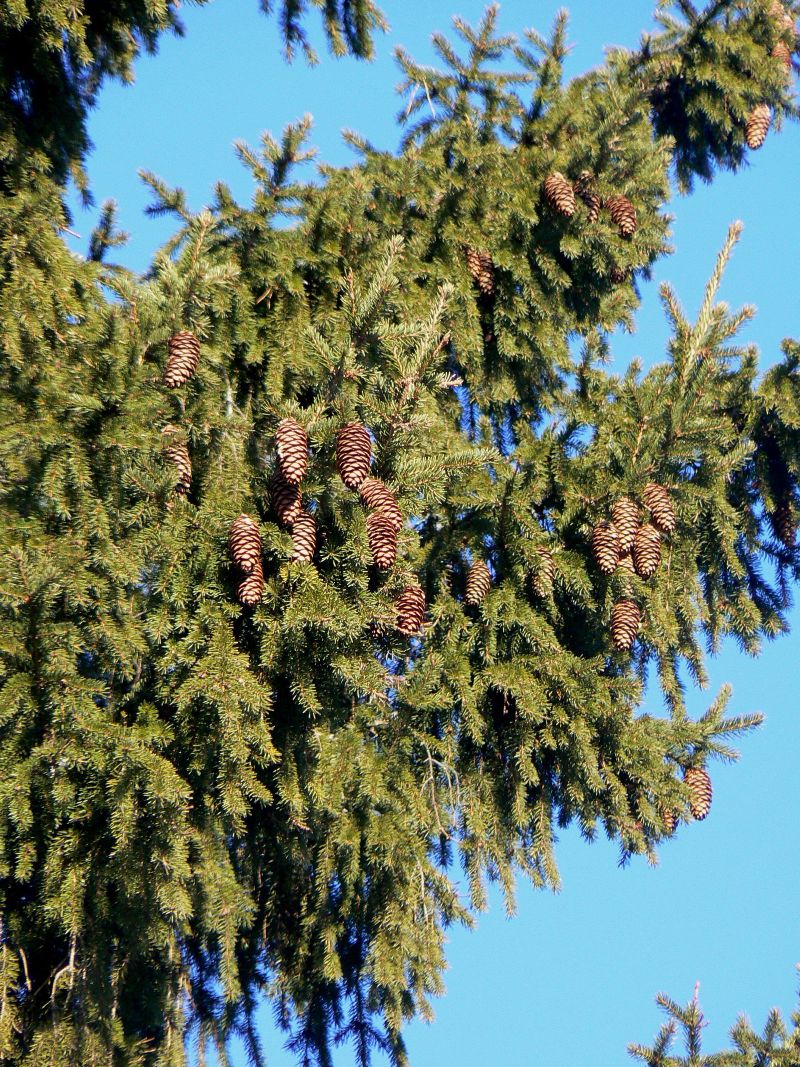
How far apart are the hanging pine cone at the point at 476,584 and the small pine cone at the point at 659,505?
63 cm

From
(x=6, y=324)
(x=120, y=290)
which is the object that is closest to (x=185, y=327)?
(x=120, y=290)

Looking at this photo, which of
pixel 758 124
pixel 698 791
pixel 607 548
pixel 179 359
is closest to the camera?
pixel 179 359

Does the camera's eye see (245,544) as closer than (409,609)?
Yes

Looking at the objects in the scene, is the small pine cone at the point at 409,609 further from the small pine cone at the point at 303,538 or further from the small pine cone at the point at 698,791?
the small pine cone at the point at 698,791

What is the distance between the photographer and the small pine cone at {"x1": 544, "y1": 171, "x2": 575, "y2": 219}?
5.95 meters

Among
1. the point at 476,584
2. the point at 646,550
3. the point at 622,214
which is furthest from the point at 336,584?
the point at 622,214

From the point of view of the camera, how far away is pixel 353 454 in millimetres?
3945

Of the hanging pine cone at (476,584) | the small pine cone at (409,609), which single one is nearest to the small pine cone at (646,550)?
the hanging pine cone at (476,584)

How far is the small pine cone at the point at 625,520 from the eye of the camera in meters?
4.69

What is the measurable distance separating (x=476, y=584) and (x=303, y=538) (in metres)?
1.01

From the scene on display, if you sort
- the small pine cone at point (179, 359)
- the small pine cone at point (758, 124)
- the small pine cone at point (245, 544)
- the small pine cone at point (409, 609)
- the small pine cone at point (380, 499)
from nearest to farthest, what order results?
the small pine cone at point (245, 544) → the small pine cone at point (380, 499) → the small pine cone at point (179, 359) → the small pine cone at point (409, 609) → the small pine cone at point (758, 124)

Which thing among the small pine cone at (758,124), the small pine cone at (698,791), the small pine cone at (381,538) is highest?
the small pine cone at (758,124)

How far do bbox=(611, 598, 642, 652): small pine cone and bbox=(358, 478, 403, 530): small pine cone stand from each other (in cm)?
110

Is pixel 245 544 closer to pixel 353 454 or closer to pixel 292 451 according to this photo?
pixel 292 451
